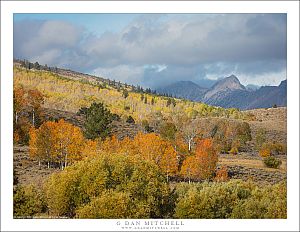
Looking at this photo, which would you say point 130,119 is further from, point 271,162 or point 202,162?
point 271,162

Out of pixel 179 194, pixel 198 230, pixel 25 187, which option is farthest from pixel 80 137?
pixel 198 230

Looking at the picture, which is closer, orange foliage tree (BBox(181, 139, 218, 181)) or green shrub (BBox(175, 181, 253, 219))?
green shrub (BBox(175, 181, 253, 219))

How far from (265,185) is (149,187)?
3468mm

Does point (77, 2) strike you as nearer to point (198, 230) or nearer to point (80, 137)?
point (80, 137)

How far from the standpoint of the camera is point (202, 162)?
1741 centimetres

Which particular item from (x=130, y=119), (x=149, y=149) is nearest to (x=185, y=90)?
(x=130, y=119)

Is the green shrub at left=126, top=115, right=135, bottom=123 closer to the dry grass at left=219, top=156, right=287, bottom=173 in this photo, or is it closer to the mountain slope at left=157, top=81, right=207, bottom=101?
the mountain slope at left=157, top=81, right=207, bottom=101

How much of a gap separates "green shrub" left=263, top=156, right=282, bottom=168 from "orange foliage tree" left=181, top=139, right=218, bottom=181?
1557 mm

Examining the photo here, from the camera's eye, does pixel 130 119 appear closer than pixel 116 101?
Yes

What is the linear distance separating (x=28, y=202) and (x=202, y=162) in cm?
545

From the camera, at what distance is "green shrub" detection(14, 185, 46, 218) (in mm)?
15336

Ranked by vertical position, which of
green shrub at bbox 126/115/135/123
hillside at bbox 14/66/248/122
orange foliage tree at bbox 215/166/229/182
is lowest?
orange foliage tree at bbox 215/166/229/182

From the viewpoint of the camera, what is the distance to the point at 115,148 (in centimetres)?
1711

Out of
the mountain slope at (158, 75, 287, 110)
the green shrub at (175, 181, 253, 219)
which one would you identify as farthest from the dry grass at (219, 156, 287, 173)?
the mountain slope at (158, 75, 287, 110)
